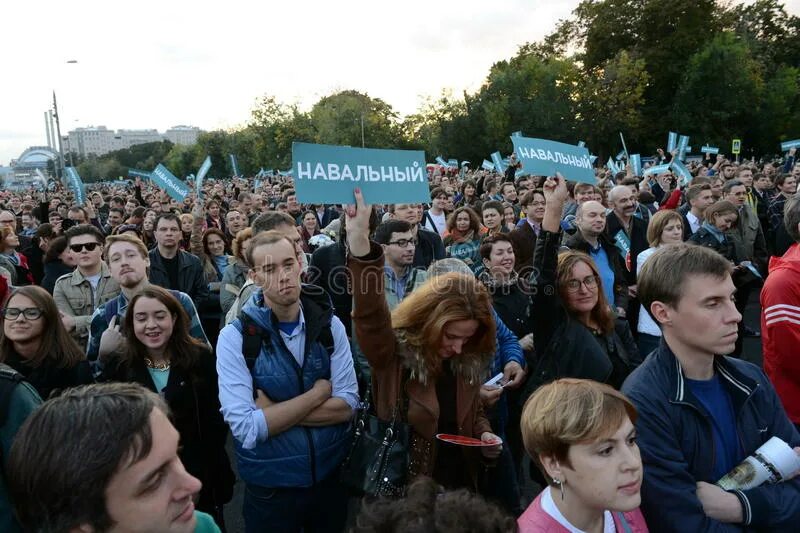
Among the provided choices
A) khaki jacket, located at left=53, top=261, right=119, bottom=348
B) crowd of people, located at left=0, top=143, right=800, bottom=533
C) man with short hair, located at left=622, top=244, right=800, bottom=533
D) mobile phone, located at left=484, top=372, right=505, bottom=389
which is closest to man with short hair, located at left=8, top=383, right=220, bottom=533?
crowd of people, located at left=0, top=143, right=800, bottom=533

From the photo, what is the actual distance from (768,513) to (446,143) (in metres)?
37.8

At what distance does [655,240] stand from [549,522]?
3995mm

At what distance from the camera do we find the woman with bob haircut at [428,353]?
2.37 metres

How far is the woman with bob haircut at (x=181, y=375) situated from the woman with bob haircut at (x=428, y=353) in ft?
3.93

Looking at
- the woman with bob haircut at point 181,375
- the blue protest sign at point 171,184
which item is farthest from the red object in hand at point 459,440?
the blue protest sign at point 171,184

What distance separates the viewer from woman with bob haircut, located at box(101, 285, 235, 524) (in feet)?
10.5

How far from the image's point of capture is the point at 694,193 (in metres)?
7.11

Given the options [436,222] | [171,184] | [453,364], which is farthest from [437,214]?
[453,364]

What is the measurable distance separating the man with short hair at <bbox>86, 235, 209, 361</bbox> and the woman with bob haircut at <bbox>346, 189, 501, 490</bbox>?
1.58 m

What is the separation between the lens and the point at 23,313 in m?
3.20

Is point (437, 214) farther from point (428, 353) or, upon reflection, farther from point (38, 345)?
point (428, 353)

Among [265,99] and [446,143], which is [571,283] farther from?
[265,99]

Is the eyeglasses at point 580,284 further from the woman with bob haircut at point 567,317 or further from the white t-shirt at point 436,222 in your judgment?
the white t-shirt at point 436,222

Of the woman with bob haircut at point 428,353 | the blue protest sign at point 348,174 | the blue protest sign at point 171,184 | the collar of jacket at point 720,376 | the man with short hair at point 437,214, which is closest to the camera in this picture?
the collar of jacket at point 720,376
